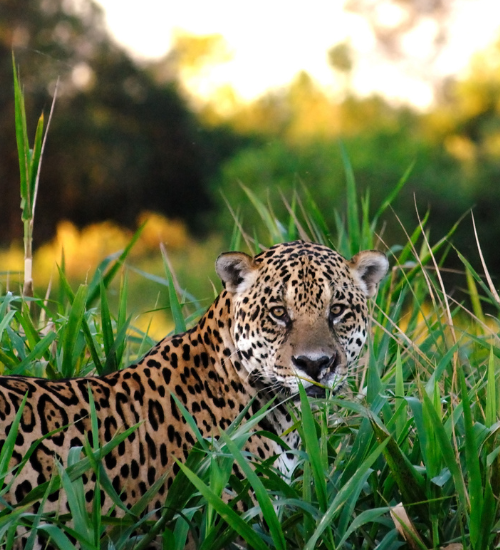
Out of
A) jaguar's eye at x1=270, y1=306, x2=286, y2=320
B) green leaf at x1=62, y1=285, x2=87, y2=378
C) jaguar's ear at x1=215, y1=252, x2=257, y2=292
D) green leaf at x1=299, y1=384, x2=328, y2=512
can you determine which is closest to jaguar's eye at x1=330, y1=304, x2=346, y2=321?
jaguar's eye at x1=270, y1=306, x2=286, y2=320

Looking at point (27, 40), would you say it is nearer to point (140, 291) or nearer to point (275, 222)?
point (140, 291)

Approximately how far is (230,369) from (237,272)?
42 cm

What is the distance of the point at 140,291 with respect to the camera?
97.0 feet

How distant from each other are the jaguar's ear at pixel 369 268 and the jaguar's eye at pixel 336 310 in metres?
0.24

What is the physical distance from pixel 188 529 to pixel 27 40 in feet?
94.4

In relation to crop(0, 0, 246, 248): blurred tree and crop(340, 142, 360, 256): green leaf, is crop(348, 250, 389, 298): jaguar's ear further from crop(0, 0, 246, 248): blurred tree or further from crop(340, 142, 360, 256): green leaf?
crop(0, 0, 246, 248): blurred tree

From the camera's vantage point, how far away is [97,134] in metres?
32.3

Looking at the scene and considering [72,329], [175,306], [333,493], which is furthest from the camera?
[175,306]

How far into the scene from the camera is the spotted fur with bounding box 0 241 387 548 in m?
3.55

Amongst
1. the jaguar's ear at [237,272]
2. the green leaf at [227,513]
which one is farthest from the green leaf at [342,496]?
the jaguar's ear at [237,272]

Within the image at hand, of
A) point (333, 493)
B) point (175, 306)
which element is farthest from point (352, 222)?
point (333, 493)

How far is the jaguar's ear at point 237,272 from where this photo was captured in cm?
399

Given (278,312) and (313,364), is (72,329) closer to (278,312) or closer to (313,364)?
(278,312)

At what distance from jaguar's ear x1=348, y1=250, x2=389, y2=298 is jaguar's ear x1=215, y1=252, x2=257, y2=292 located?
0.46 meters
